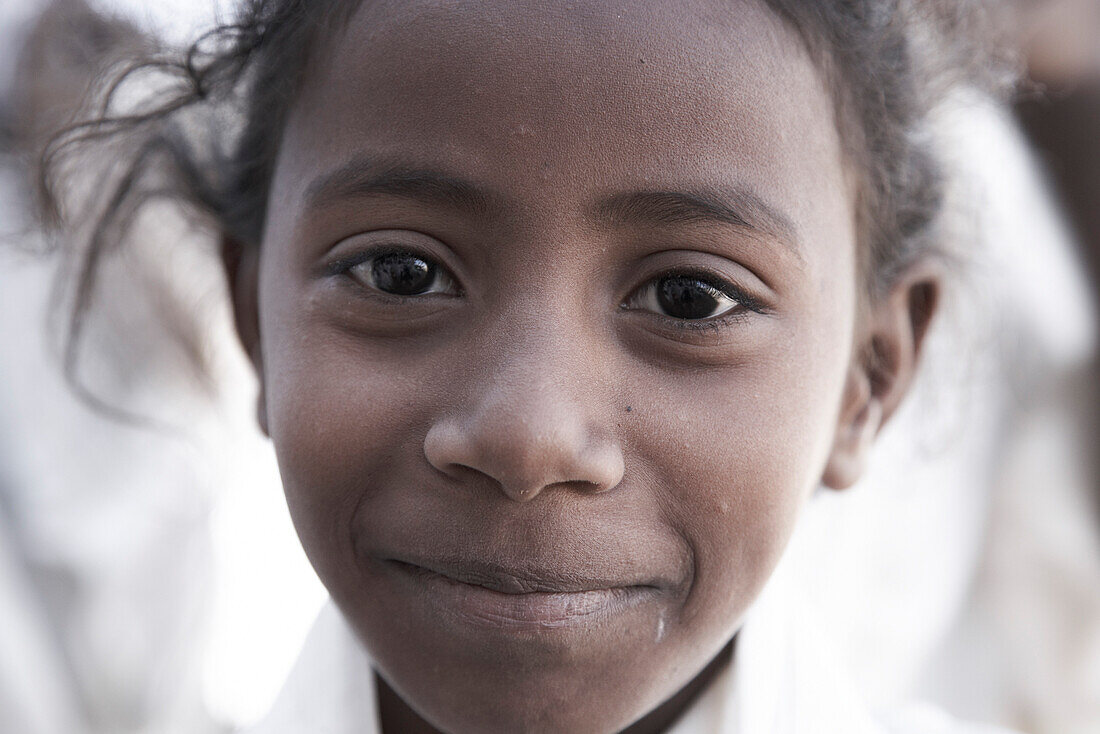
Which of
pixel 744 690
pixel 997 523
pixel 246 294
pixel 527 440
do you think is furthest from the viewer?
pixel 997 523

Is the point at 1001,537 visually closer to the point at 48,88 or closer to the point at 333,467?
the point at 333,467

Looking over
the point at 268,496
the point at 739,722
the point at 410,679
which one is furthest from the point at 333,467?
the point at 268,496

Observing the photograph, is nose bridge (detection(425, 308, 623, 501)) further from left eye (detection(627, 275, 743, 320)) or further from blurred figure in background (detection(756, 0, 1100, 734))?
blurred figure in background (detection(756, 0, 1100, 734))

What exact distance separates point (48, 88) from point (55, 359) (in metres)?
0.40

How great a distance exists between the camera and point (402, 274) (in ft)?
2.79

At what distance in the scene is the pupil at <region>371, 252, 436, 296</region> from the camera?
843 millimetres

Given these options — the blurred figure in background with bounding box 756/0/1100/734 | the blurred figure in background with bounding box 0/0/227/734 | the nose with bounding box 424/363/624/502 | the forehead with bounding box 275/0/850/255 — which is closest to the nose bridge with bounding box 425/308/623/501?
the nose with bounding box 424/363/624/502

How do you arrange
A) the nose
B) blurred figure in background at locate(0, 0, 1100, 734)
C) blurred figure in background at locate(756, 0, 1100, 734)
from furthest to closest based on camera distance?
blurred figure in background at locate(756, 0, 1100, 734), blurred figure in background at locate(0, 0, 1100, 734), the nose

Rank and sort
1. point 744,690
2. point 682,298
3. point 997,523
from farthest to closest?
1. point 997,523
2. point 744,690
3. point 682,298

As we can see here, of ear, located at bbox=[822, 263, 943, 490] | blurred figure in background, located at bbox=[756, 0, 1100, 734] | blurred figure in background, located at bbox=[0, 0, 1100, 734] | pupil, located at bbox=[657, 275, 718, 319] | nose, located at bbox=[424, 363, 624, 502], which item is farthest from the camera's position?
blurred figure in background, located at bbox=[756, 0, 1100, 734]

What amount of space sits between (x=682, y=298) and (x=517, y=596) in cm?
26

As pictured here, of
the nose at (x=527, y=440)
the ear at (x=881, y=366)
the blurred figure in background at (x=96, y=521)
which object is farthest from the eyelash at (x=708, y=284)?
the blurred figure in background at (x=96, y=521)

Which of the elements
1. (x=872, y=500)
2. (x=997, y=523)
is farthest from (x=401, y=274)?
(x=997, y=523)

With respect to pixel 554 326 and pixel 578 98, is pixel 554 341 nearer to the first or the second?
pixel 554 326
